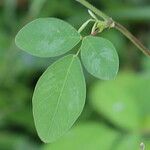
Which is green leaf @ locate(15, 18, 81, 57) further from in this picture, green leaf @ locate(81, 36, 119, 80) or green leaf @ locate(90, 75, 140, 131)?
green leaf @ locate(90, 75, 140, 131)

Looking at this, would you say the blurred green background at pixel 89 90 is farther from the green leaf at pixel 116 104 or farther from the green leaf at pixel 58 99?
the green leaf at pixel 58 99

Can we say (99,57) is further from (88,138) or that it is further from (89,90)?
(89,90)

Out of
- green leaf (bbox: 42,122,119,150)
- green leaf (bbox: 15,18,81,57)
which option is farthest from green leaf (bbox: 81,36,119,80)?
green leaf (bbox: 42,122,119,150)

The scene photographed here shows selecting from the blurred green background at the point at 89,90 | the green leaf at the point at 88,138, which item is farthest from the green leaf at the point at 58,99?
the green leaf at the point at 88,138

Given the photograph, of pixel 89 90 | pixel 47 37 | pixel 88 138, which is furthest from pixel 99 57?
pixel 89 90

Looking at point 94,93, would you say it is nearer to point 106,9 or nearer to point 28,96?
point 28,96

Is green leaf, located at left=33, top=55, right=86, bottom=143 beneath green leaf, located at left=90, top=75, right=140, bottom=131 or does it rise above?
above

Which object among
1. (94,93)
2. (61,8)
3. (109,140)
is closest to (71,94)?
(109,140)
